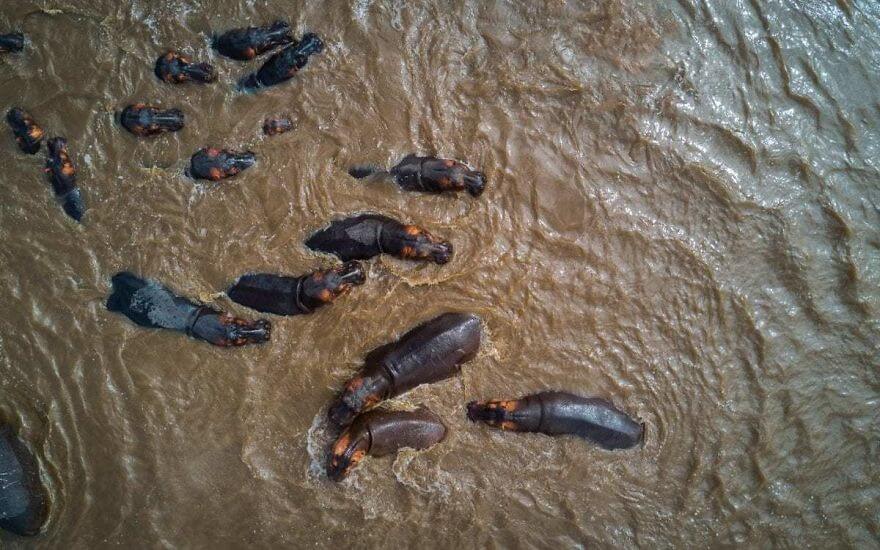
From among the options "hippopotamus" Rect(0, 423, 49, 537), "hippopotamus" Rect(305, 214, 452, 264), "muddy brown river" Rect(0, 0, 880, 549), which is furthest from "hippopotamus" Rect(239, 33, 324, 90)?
"hippopotamus" Rect(0, 423, 49, 537)

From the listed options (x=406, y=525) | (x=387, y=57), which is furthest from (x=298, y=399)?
(x=387, y=57)

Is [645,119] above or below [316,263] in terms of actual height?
above

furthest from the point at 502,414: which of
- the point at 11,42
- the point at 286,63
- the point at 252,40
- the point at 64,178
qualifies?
the point at 11,42

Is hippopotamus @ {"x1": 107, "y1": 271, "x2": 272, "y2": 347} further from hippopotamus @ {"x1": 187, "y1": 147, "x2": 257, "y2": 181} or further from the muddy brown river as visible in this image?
Result: hippopotamus @ {"x1": 187, "y1": 147, "x2": 257, "y2": 181}

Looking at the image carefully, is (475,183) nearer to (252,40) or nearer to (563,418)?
(563,418)

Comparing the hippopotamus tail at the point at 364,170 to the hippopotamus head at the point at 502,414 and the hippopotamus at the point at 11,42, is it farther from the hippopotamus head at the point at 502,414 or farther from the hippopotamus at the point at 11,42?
the hippopotamus at the point at 11,42

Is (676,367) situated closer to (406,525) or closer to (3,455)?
(406,525)
